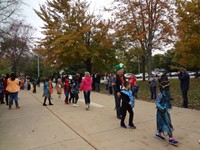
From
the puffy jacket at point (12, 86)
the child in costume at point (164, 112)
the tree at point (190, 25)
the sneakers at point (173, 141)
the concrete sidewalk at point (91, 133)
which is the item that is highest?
the tree at point (190, 25)

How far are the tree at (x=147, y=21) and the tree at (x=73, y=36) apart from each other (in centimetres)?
442

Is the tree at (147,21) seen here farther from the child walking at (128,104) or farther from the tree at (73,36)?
the child walking at (128,104)

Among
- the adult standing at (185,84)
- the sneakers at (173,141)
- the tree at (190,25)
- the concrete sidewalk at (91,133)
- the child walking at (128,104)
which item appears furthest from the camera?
the tree at (190,25)

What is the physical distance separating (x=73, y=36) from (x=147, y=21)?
8482 millimetres

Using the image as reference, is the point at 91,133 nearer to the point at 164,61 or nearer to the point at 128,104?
the point at 128,104

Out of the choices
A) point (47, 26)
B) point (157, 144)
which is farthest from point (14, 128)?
point (47, 26)

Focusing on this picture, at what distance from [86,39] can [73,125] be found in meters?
20.8

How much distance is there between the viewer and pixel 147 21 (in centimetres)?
1948

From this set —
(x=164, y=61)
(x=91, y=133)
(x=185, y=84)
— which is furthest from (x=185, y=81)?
(x=164, y=61)

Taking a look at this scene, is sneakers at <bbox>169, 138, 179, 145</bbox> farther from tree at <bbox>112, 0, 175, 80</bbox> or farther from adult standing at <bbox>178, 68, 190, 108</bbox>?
tree at <bbox>112, 0, 175, 80</bbox>

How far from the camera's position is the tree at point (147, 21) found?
19422 millimetres

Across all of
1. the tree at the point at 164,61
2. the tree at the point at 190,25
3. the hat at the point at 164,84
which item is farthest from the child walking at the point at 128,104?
the tree at the point at 164,61

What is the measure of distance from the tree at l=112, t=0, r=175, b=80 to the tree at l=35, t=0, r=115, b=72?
14.5 ft

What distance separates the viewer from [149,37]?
2066 cm
